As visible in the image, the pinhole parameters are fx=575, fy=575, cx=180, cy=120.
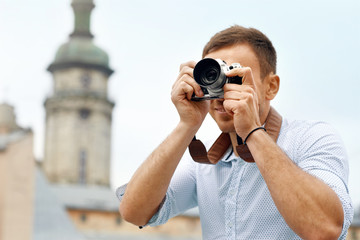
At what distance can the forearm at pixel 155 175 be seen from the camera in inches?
74.1

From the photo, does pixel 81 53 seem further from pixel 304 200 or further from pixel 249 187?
pixel 304 200

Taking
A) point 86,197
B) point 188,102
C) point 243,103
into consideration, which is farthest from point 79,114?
point 243,103

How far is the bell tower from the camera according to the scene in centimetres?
5128

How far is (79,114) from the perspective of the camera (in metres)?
51.8

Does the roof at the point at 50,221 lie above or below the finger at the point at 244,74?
below

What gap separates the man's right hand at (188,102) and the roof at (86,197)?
41783mm

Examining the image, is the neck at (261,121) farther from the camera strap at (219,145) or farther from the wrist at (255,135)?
the wrist at (255,135)

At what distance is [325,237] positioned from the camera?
5.11 feet

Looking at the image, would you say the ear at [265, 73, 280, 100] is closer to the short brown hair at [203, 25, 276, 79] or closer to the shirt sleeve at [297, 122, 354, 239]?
the short brown hair at [203, 25, 276, 79]

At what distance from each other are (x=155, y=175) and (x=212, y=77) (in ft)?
1.21

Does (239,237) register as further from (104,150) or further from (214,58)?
(104,150)

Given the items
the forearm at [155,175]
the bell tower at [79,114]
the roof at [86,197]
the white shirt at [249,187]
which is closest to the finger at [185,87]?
the forearm at [155,175]

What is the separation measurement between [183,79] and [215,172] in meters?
0.35

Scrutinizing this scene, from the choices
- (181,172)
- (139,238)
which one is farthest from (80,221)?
(181,172)
